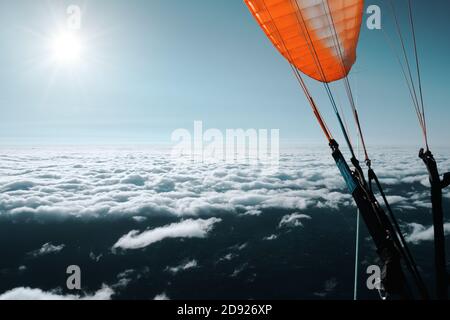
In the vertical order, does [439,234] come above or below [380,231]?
below

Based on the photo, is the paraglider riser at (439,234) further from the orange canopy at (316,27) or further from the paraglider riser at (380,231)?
the orange canopy at (316,27)

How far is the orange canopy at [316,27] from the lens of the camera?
7.02 metres

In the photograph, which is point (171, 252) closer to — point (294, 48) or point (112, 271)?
point (112, 271)

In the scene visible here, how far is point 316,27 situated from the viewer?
7410mm

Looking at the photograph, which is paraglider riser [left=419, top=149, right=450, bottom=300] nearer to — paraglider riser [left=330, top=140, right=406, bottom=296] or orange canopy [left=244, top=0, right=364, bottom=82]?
paraglider riser [left=330, top=140, right=406, bottom=296]

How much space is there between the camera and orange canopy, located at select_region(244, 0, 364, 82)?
702cm

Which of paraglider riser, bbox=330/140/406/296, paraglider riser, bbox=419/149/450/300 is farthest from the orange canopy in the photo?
paraglider riser, bbox=419/149/450/300

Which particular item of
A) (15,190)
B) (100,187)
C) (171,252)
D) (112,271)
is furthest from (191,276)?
(15,190)

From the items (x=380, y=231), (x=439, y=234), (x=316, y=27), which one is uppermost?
(x=316, y=27)

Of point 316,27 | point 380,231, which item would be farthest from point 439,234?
point 316,27

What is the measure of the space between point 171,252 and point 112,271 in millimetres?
23878

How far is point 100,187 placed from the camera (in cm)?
18975

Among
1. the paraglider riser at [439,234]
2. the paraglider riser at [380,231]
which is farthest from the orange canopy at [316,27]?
the paraglider riser at [439,234]

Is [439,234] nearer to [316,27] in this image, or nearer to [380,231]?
[380,231]
